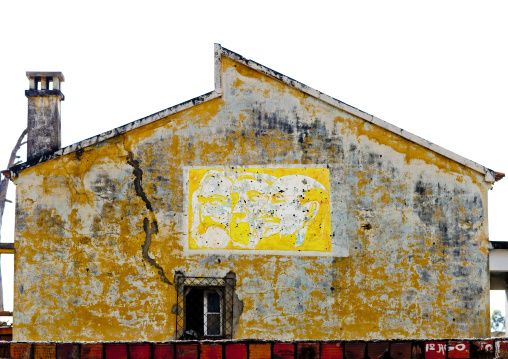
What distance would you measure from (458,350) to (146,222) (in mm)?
8165

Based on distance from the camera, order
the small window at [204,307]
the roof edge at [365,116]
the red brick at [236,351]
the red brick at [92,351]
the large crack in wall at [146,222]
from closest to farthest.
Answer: the red brick at [236,351], the red brick at [92,351], the small window at [204,307], the large crack in wall at [146,222], the roof edge at [365,116]

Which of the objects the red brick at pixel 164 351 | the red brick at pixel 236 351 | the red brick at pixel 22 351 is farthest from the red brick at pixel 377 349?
A: the red brick at pixel 22 351

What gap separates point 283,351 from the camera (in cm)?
558

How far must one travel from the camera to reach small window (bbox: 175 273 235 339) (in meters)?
12.6

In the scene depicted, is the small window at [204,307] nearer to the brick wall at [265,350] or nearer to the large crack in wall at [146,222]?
the large crack in wall at [146,222]

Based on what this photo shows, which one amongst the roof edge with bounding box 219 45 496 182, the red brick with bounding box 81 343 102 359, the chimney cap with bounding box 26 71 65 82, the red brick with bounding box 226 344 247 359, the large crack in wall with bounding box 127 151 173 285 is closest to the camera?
the red brick with bounding box 226 344 247 359

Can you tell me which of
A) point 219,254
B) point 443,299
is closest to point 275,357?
point 219,254

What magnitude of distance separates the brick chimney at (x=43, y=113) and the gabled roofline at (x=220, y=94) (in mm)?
427

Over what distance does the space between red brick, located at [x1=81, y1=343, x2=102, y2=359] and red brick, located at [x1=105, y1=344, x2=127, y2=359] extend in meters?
0.07

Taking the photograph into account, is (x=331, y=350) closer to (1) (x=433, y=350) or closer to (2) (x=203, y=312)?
(1) (x=433, y=350)

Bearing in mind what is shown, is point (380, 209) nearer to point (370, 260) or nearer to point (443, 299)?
point (370, 260)

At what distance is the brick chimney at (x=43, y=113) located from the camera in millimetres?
13266

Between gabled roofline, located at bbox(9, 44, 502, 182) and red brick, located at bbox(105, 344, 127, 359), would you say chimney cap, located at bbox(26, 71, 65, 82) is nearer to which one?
gabled roofline, located at bbox(9, 44, 502, 182)

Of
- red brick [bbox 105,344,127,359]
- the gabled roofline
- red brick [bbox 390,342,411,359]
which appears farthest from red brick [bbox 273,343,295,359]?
the gabled roofline
